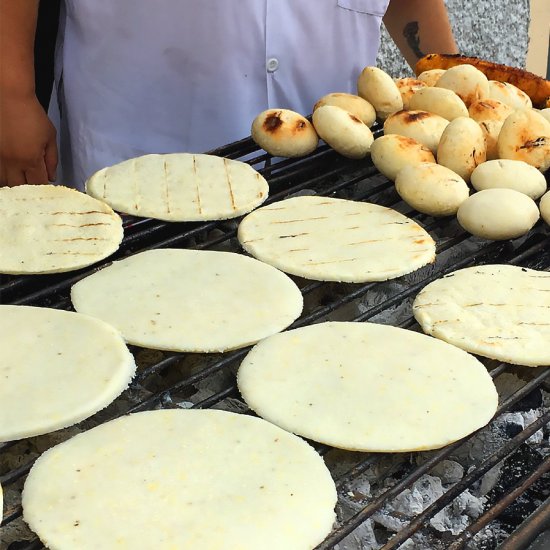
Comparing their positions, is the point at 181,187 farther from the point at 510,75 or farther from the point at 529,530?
the point at 510,75

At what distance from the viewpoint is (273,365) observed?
1.55 meters

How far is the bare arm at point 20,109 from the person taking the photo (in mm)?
2543

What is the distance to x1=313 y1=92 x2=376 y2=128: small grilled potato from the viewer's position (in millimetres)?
2559

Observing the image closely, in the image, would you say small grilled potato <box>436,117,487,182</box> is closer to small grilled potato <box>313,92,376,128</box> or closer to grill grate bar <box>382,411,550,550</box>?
small grilled potato <box>313,92,376,128</box>

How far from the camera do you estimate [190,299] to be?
175cm

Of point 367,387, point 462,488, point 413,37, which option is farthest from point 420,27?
point 462,488

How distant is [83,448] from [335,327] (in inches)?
Result: 24.2

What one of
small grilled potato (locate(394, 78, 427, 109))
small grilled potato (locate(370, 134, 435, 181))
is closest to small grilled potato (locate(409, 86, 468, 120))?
small grilled potato (locate(394, 78, 427, 109))

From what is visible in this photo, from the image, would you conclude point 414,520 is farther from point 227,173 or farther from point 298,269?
point 227,173

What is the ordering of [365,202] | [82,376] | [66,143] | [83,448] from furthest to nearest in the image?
[66,143] → [365,202] → [82,376] → [83,448]

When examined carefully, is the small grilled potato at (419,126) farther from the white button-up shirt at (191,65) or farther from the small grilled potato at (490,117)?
the white button-up shirt at (191,65)

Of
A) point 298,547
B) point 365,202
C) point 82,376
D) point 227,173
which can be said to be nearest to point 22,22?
point 227,173

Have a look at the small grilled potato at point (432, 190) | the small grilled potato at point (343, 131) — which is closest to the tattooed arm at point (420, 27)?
the small grilled potato at point (343, 131)

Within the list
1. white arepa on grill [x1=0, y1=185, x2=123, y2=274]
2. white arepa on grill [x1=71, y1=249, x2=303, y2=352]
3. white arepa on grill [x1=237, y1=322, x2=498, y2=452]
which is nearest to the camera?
white arepa on grill [x1=237, y1=322, x2=498, y2=452]
